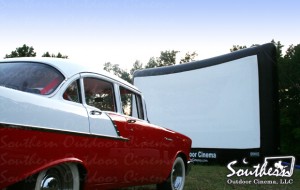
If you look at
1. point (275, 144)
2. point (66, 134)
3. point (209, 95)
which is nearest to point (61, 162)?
point (66, 134)

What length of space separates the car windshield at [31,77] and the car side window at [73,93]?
110mm

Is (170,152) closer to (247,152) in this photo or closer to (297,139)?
(247,152)

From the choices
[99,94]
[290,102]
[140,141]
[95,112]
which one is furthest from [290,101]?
[95,112]

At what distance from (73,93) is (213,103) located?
9.24 metres

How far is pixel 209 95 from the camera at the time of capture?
492 inches

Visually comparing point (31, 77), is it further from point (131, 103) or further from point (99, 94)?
point (131, 103)

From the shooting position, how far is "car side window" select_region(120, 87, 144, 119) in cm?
456

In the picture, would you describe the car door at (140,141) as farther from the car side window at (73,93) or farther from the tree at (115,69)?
the tree at (115,69)

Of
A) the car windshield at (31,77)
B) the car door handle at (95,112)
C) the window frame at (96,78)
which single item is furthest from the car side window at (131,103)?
the car windshield at (31,77)

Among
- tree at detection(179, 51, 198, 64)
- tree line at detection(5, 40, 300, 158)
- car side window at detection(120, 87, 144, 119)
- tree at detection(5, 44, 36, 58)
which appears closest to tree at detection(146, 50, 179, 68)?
tree at detection(179, 51, 198, 64)

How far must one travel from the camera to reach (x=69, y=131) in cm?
321

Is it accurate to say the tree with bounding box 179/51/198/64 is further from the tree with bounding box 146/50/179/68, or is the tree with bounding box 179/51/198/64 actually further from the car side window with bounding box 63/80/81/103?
the car side window with bounding box 63/80/81/103

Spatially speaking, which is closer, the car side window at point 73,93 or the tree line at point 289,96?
the car side window at point 73,93

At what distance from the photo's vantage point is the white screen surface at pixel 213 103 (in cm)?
1133
